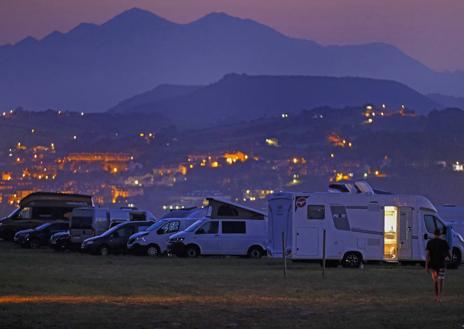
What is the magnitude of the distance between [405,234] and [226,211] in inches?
367

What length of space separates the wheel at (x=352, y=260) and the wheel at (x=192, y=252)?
284 inches

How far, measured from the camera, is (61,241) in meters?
45.8

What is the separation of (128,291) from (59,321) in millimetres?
5871

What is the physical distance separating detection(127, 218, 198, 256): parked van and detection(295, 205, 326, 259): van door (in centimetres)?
881

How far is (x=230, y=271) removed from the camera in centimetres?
3041

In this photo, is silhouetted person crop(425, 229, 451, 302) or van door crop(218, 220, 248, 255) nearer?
silhouetted person crop(425, 229, 451, 302)

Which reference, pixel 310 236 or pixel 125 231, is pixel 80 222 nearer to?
pixel 125 231

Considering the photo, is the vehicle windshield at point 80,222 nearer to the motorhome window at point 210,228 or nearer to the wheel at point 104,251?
the wheel at point 104,251

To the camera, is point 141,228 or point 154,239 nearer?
point 154,239

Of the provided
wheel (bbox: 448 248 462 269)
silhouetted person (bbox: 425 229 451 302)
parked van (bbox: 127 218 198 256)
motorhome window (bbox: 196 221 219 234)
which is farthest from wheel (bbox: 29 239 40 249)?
silhouetted person (bbox: 425 229 451 302)

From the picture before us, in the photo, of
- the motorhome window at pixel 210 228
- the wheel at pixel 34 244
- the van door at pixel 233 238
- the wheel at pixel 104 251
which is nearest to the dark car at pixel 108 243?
the wheel at pixel 104 251

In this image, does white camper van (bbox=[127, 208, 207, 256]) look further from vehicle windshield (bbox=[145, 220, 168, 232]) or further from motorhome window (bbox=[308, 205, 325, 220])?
motorhome window (bbox=[308, 205, 325, 220])

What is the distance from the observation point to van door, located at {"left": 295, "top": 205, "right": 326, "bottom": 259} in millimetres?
32469

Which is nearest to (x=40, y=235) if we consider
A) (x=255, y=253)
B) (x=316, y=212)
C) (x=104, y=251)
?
(x=104, y=251)
